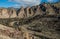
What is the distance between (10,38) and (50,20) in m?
71.5

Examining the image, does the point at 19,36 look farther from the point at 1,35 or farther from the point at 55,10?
the point at 55,10

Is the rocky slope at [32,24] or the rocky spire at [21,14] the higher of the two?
the rocky slope at [32,24]

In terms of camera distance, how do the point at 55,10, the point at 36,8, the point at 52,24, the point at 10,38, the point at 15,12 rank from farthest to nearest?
the point at 15,12 → the point at 36,8 → the point at 55,10 → the point at 52,24 → the point at 10,38

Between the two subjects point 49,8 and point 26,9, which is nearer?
point 49,8

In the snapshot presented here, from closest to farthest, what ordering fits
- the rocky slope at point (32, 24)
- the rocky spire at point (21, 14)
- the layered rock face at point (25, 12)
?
1. the rocky slope at point (32, 24)
2. the layered rock face at point (25, 12)
3. the rocky spire at point (21, 14)

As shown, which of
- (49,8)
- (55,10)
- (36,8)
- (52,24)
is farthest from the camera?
(36,8)

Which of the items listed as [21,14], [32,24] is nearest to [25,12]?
[21,14]

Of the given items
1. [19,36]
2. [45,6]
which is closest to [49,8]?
[45,6]

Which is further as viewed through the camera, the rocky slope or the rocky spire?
the rocky spire

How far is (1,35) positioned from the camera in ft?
52.0

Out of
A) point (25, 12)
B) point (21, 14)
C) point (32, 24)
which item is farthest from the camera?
point (21, 14)

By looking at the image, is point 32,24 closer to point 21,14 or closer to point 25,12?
point 25,12

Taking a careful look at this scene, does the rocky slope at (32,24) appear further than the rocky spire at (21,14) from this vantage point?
No

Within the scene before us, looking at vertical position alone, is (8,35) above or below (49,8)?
above
